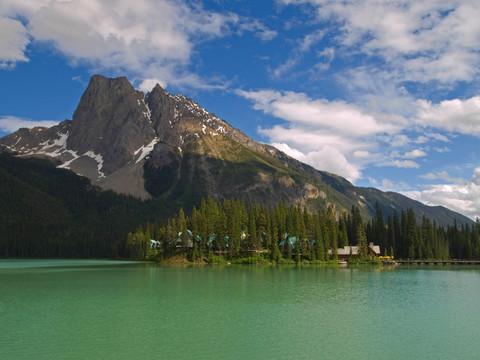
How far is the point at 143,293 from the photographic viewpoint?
60.2 m

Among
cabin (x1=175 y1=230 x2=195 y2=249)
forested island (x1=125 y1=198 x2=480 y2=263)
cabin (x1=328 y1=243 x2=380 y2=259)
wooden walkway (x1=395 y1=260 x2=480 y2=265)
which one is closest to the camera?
forested island (x1=125 y1=198 x2=480 y2=263)

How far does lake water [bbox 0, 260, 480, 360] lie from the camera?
2997 centimetres

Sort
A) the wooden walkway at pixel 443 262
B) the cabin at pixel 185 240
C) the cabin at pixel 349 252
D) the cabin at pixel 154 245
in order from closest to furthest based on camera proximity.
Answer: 1. the cabin at pixel 185 240
2. the cabin at pixel 349 252
3. the wooden walkway at pixel 443 262
4. the cabin at pixel 154 245

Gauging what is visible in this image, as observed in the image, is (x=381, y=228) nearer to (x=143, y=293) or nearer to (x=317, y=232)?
(x=317, y=232)

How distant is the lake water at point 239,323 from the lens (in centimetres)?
2997

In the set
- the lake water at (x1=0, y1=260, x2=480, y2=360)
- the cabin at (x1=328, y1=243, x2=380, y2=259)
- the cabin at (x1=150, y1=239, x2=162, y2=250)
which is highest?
the cabin at (x1=150, y1=239, x2=162, y2=250)

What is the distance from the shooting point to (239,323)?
128 ft

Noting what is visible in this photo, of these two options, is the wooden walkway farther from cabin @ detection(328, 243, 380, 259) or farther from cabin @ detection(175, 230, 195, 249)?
cabin @ detection(175, 230, 195, 249)

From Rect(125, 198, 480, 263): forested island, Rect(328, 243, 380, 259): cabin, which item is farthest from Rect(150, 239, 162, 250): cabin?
Rect(328, 243, 380, 259): cabin

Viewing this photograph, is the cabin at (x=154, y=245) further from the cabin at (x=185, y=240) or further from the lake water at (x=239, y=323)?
the lake water at (x=239, y=323)

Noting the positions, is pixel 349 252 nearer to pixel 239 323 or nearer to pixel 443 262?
pixel 443 262

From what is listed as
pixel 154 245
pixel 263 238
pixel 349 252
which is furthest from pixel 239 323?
pixel 154 245

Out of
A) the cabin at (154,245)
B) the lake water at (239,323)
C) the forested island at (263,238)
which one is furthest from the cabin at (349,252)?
the lake water at (239,323)

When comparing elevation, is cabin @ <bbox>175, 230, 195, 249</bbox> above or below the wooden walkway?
above
